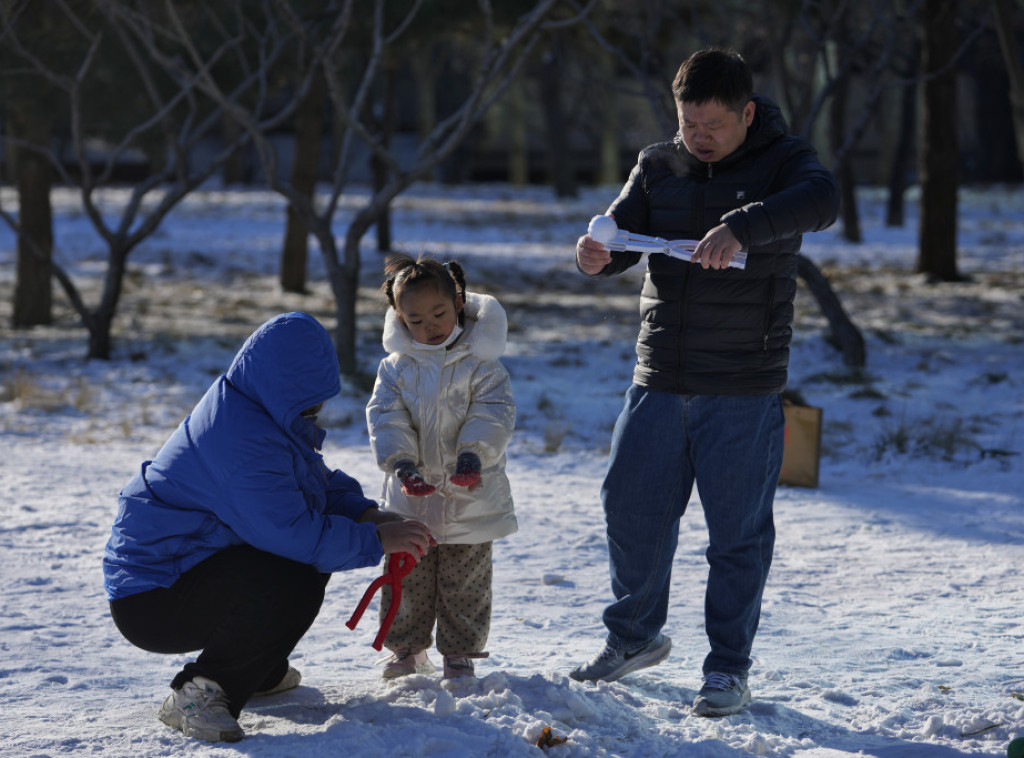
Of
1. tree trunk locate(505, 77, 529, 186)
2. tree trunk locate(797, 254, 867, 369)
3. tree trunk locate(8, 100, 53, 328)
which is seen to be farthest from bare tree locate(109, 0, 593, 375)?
tree trunk locate(505, 77, 529, 186)

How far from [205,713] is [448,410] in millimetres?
1045

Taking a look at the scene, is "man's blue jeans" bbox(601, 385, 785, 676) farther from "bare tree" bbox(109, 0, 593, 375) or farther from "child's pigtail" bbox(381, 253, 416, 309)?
"bare tree" bbox(109, 0, 593, 375)

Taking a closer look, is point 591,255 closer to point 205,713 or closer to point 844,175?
point 205,713

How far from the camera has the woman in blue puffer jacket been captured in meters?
3.10

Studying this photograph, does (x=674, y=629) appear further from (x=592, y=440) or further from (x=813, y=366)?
(x=813, y=366)

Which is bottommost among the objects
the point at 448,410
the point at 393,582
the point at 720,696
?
the point at 720,696

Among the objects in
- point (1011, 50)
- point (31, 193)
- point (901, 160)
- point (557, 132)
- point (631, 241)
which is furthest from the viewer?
point (557, 132)

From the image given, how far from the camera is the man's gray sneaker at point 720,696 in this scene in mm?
3361

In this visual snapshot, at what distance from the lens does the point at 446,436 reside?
11.7 feet

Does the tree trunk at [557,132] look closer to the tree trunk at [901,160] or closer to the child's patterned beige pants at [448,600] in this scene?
the tree trunk at [901,160]

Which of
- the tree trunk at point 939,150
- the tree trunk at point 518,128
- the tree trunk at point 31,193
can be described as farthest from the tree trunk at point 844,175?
the tree trunk at point 518,128

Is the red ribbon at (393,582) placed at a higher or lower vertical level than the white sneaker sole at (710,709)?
higher

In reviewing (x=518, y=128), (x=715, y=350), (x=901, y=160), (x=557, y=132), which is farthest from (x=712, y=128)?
(x=518, y=128)

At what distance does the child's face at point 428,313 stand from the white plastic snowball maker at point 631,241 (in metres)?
0.47
